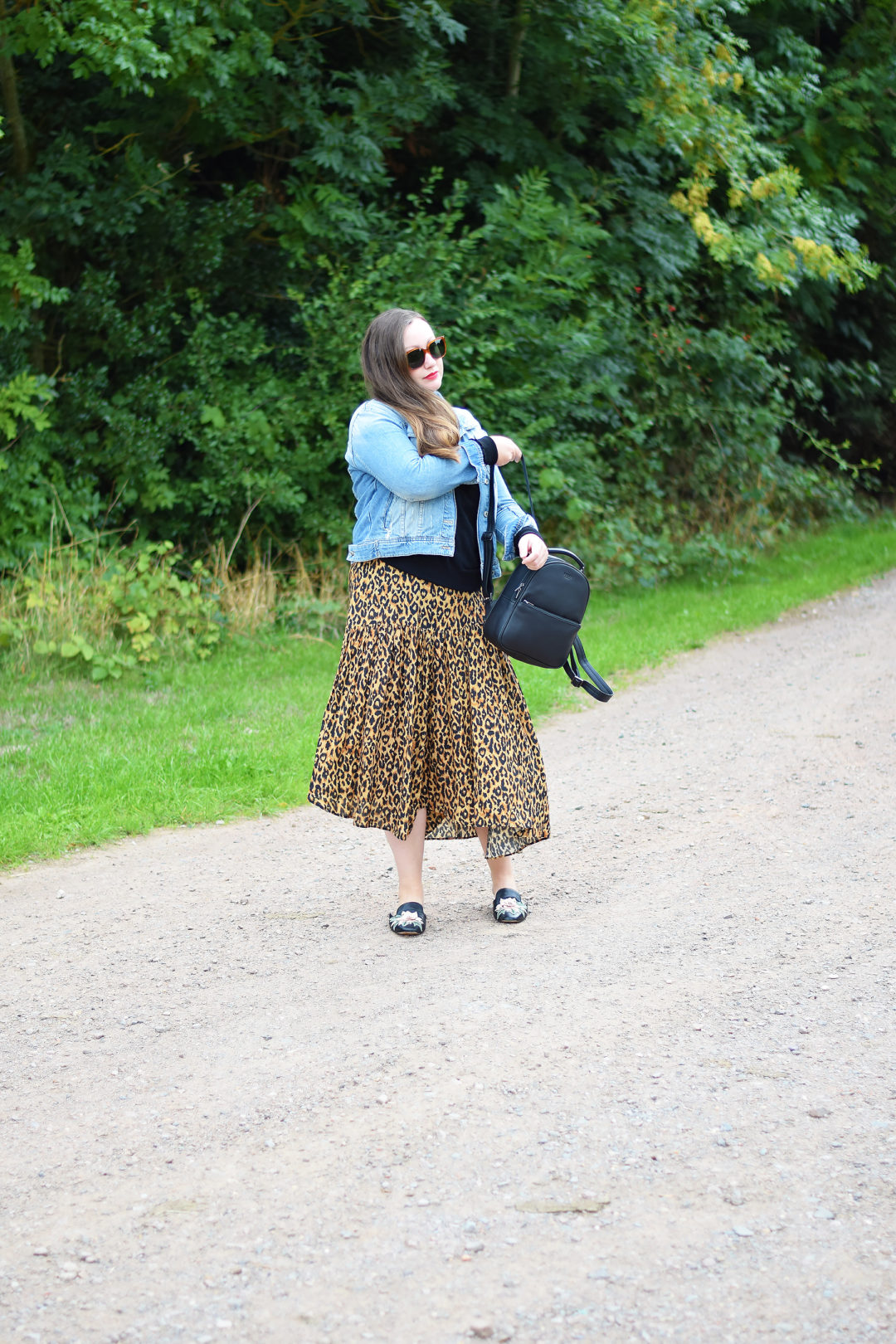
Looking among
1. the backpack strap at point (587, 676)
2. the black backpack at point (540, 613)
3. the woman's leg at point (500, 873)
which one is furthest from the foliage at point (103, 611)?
the black backpack at point (540, 613)

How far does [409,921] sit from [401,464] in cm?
151

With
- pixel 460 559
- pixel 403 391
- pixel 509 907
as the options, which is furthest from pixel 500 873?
pixel 403 391

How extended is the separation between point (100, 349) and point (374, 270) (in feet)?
7.41

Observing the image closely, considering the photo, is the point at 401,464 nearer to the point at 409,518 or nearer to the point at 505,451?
the point at 409,518

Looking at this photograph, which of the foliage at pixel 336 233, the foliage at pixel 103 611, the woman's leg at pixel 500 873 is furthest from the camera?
the foliage at pixel 336 233

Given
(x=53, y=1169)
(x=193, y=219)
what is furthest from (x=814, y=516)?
(x=53, y=1169)

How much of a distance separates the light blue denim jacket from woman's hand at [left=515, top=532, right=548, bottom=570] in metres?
0.14

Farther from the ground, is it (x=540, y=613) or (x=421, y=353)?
(x=421, y=353)

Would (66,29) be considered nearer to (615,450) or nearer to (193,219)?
(193,219)

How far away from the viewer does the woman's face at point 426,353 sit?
4.01m

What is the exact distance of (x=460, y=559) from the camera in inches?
164

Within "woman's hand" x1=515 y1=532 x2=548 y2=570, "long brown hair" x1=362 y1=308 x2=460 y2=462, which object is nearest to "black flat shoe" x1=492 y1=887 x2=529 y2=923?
"woman's hand" x1=515 y1=532 x2=548 y2=570

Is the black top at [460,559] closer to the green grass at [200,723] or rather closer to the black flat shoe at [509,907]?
the black flat shoe at [509,907]

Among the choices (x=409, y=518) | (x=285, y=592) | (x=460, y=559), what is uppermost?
(x=409, y=518)
